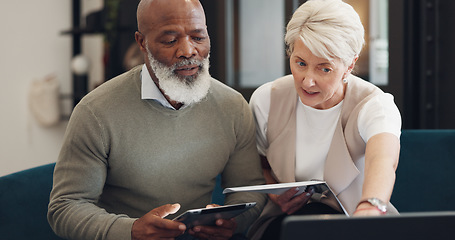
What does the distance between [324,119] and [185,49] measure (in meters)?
0.47

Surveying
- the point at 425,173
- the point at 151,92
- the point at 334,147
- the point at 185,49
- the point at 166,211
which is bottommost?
the point at 425,173

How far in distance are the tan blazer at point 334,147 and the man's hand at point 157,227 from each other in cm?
40

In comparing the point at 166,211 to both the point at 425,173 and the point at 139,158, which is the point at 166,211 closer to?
the point at 139,158

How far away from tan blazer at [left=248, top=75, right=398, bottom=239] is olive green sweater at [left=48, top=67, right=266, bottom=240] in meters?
0.08

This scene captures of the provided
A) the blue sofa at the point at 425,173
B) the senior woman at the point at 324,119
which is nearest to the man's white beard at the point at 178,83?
the senior woman at the point at 324,119

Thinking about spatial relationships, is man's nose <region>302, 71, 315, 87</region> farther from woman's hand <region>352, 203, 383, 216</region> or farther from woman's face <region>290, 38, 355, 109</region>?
woman's hand <region>352, 203, 383, 216</region>

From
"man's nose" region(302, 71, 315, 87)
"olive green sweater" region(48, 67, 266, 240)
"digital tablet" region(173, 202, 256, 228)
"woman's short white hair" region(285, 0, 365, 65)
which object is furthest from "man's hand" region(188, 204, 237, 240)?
"woman's short white hair" region(285, 0, 365, 65)

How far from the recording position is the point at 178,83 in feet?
5.19

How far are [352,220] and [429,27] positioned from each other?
2.01m

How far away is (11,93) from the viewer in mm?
4629

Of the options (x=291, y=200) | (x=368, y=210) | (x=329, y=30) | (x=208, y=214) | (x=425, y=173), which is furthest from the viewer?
(x=425, y=173)

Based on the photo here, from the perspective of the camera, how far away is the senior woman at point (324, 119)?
4.77ft

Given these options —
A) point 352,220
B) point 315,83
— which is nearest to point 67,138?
point 315,83

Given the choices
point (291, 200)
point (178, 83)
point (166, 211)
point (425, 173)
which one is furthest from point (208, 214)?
point (425, 173)
